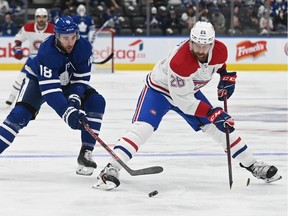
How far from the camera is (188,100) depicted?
14.0ft

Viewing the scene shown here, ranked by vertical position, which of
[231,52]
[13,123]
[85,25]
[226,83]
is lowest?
[231,52]

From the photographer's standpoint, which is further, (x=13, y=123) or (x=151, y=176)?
(x=151, y=176)

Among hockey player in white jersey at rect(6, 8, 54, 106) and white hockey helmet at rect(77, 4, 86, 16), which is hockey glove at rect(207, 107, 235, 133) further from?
white hockey helmet at rect(77, 4, 86, 16)

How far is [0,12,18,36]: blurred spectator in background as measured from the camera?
14.5 meters

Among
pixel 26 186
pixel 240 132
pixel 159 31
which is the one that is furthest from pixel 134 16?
pixel 26 186

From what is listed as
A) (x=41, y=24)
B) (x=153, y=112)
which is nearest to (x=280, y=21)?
(x=41, y=24)

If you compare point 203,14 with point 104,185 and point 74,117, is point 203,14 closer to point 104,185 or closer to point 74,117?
point 74,117

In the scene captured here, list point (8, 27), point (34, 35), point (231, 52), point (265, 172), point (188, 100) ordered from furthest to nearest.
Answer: point (231, 52)
point (8, 27)
point (34, 35)
point (265, 172)
point (188, 100)

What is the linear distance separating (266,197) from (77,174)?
1.16 m

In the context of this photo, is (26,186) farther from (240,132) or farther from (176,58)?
(240,132)

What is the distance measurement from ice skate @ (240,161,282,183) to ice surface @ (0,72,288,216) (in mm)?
36

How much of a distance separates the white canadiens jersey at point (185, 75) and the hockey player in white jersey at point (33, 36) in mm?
4232

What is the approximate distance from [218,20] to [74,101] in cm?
1069

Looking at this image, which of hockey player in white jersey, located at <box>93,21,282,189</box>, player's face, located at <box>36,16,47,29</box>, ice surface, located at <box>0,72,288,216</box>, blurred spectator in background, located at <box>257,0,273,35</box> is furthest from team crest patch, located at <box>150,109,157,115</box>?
blurred spectator in background, located at <box>257,0,273,35</box>
